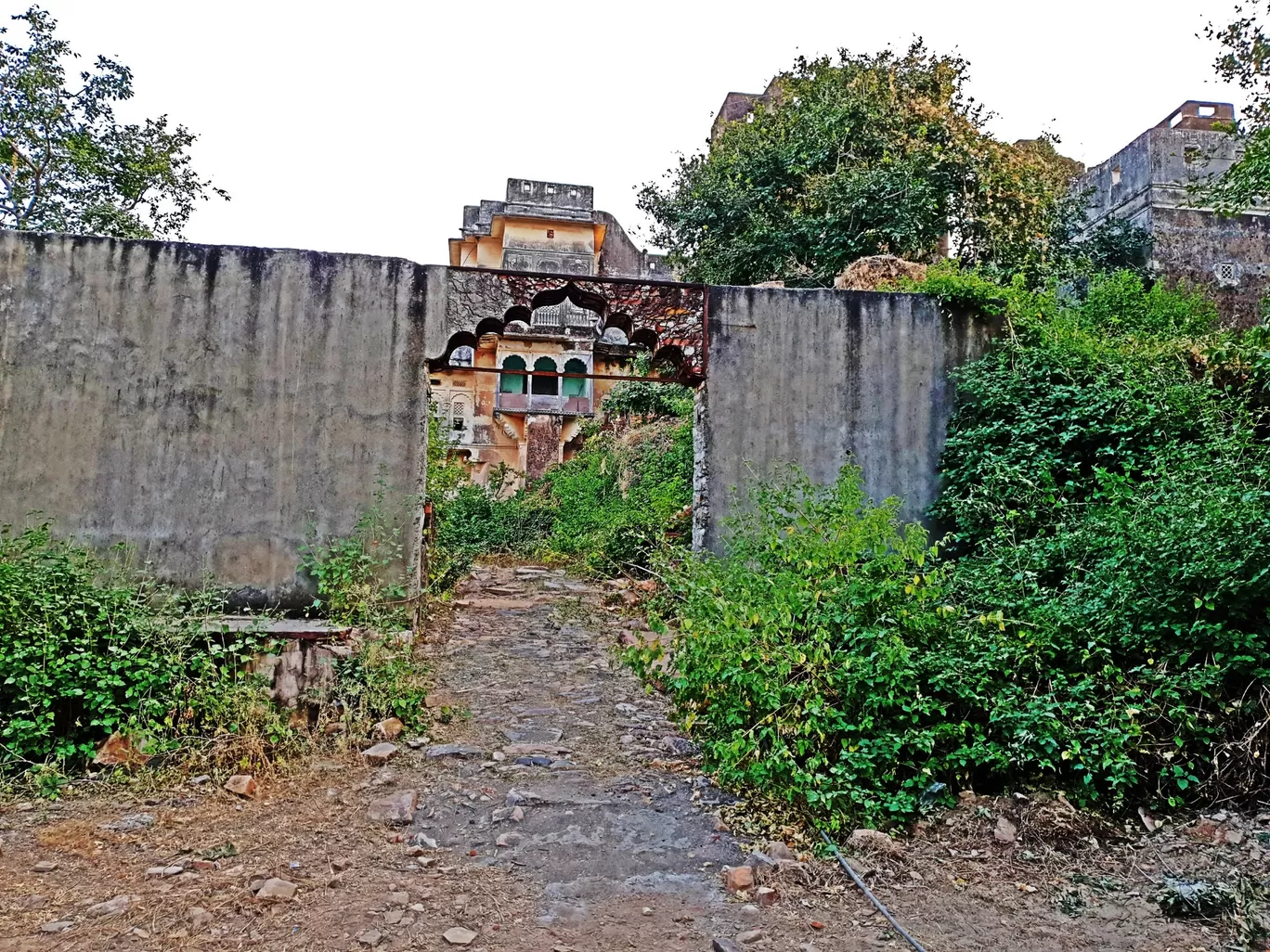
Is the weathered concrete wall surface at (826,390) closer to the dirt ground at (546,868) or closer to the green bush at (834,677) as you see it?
the green bush at (834,677)

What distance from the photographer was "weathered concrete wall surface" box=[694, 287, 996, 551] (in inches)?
295

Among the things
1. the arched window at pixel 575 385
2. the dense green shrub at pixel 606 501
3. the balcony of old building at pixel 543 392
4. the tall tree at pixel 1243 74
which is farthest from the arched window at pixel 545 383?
the tall tree at pixel 1243 74

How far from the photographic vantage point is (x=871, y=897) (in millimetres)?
3441

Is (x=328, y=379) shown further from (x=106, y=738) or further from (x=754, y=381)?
(x=754, y=381)

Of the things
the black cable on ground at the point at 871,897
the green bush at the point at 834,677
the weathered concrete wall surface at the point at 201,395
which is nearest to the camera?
the black cable on ground at the point at 871,897

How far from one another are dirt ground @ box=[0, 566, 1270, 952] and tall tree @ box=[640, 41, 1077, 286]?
36.9 feet

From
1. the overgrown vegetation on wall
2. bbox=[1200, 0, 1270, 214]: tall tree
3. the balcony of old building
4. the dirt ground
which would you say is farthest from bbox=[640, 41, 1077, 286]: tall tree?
the dirt ground

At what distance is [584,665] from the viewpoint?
7.51 meters

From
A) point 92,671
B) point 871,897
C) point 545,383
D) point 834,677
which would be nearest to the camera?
point 871,897

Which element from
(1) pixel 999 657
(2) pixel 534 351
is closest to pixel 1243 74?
(1) pixel 999 657

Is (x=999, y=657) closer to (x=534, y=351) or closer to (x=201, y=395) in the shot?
(x=201, y=395)

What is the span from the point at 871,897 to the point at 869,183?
1249 centimetres

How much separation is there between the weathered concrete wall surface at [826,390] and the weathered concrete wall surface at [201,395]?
271cm

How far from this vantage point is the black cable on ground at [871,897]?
3150 millimetres
